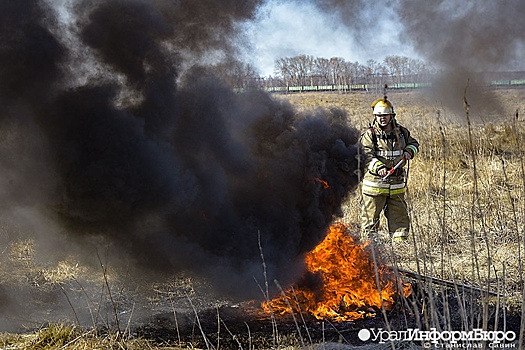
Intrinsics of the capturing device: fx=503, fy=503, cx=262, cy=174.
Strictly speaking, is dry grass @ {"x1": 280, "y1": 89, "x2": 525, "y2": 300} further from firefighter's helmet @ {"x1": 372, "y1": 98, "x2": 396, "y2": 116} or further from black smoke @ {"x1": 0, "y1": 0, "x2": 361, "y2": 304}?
black smoke @ {"x1": 0, "y1": 0, "x2": 361, "y2": 304}

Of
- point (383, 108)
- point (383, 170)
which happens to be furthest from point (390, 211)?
point (383, 108)

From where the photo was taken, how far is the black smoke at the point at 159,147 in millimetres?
6078

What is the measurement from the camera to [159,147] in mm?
6570

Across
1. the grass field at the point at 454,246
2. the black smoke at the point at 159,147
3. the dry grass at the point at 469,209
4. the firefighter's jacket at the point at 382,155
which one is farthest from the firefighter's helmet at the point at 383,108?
the dry grass at the point at 469,209

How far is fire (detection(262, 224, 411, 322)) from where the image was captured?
6.18m

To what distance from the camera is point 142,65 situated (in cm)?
671

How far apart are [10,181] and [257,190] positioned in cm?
328

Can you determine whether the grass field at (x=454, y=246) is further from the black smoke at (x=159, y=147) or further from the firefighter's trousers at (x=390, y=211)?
the black smoke at (x=159, y=147)

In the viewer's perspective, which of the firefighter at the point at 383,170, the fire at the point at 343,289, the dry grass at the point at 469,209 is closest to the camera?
the dry grass at the point at 469,209

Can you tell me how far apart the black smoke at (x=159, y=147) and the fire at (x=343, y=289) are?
0.27 metres

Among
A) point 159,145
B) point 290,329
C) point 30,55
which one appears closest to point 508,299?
point 290,329

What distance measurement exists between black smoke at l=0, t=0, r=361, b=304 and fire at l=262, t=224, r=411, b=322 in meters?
0.27

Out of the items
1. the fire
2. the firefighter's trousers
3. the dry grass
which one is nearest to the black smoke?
the fire

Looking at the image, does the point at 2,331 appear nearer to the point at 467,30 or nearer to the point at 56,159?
the point at 56,159
